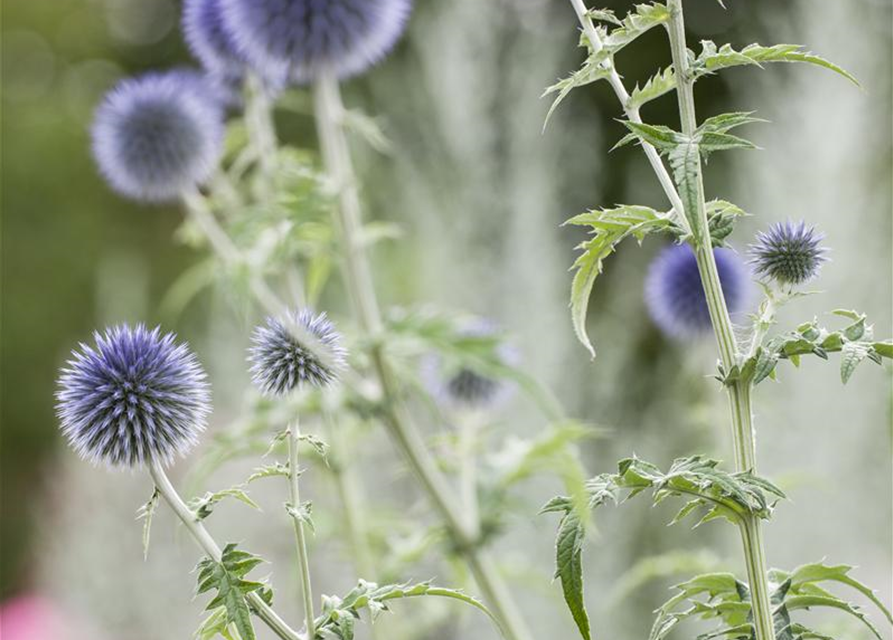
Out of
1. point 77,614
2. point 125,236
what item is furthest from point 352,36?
point 125,236

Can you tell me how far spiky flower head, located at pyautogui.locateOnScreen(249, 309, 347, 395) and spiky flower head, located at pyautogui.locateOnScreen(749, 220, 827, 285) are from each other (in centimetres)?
47

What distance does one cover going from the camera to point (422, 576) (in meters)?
3.50

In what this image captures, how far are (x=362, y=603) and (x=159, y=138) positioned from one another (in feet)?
5.15

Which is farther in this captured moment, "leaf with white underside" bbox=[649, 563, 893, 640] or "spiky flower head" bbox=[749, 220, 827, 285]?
"spiky flower head" bbox=[749, 220, 827, 285]

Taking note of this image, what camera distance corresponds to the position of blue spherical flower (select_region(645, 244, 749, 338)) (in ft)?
6.31

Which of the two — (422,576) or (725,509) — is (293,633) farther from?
(422,576)

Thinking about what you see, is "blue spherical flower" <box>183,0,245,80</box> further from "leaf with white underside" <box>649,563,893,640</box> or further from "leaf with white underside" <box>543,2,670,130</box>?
"leaf with white underside" <box>649,563,893,640</box>

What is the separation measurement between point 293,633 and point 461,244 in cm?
308

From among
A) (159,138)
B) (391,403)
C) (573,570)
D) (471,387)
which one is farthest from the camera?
(159,138)

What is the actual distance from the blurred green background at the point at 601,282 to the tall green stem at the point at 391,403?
19cm

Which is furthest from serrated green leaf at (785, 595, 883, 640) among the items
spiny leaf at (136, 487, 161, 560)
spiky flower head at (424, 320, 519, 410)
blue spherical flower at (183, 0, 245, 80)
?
blue spherical flower at (183, 0, 245, 80)

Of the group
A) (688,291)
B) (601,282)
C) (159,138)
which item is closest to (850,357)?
(688,291)

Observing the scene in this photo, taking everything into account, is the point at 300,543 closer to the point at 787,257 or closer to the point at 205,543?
the point at 205,543

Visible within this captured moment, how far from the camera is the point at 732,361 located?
3.40 feet
